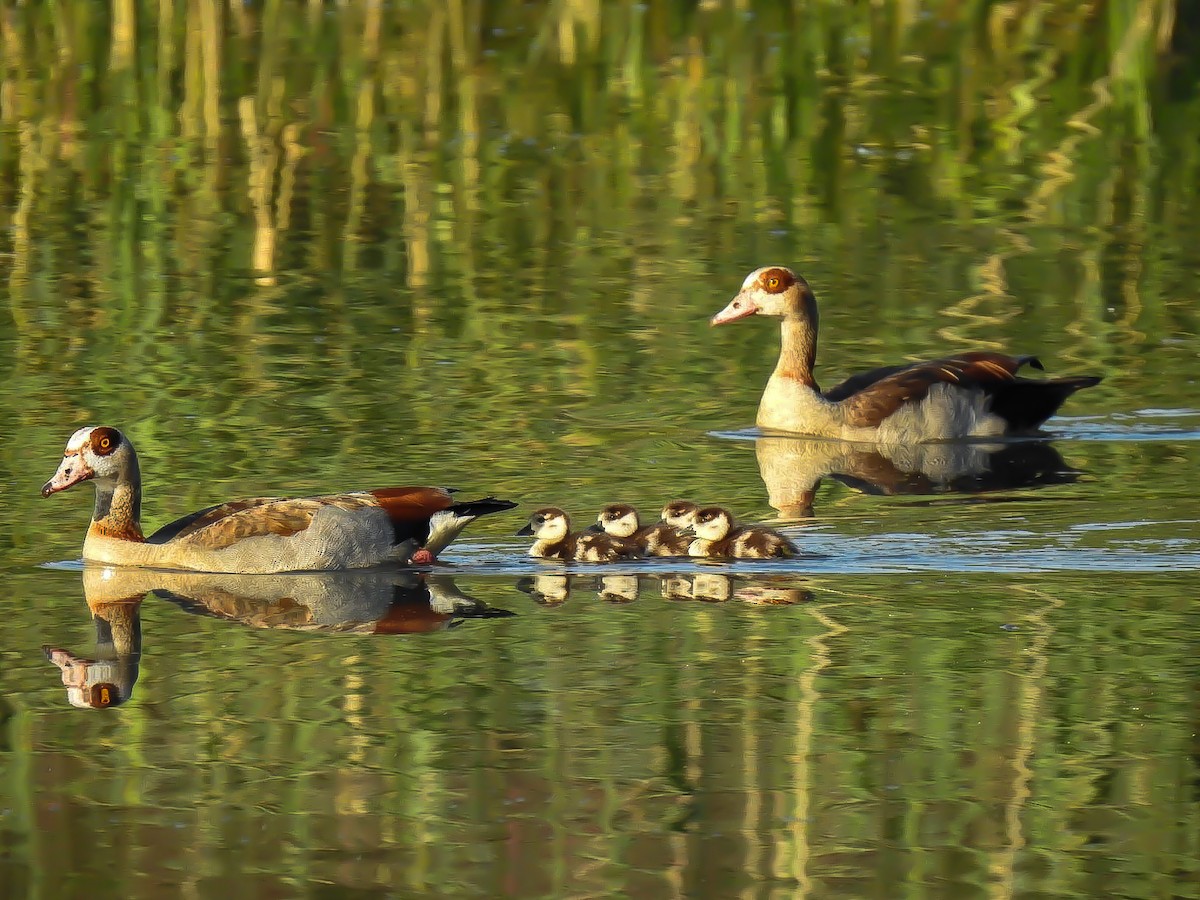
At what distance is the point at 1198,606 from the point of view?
878 cm

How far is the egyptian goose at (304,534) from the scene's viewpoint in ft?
31.8

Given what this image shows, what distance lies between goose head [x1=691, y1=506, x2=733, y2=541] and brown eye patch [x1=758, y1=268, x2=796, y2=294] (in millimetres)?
4084

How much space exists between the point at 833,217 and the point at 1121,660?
34.2ft

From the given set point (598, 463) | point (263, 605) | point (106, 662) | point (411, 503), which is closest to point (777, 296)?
point (598, 463)

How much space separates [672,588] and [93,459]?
2532 mm

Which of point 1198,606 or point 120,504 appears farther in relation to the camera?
point 120,504

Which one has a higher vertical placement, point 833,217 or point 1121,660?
point 833,217

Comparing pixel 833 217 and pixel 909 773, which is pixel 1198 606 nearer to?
pixel 909 773

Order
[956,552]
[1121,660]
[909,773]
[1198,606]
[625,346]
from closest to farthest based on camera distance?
[909,773]
[1121,660]
[1198,606]
[956,552]
[625,346]

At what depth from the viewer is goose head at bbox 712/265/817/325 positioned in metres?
13.7

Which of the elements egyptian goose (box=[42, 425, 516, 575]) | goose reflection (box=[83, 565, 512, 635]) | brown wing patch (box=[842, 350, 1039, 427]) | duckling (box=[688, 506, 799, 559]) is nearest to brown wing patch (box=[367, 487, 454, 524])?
egyptian goose (box=[42, 425, 516, 575])

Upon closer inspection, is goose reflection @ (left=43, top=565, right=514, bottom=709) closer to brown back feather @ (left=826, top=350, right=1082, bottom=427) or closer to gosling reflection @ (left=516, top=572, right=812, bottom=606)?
gosling reflection @ (left=516, top=572, right=812, bottom=606)

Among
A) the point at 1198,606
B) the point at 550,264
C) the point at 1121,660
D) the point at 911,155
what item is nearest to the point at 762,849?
the point at 1121,660

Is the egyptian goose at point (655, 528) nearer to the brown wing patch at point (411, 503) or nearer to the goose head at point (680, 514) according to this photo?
the goose head at point (680, 514)
